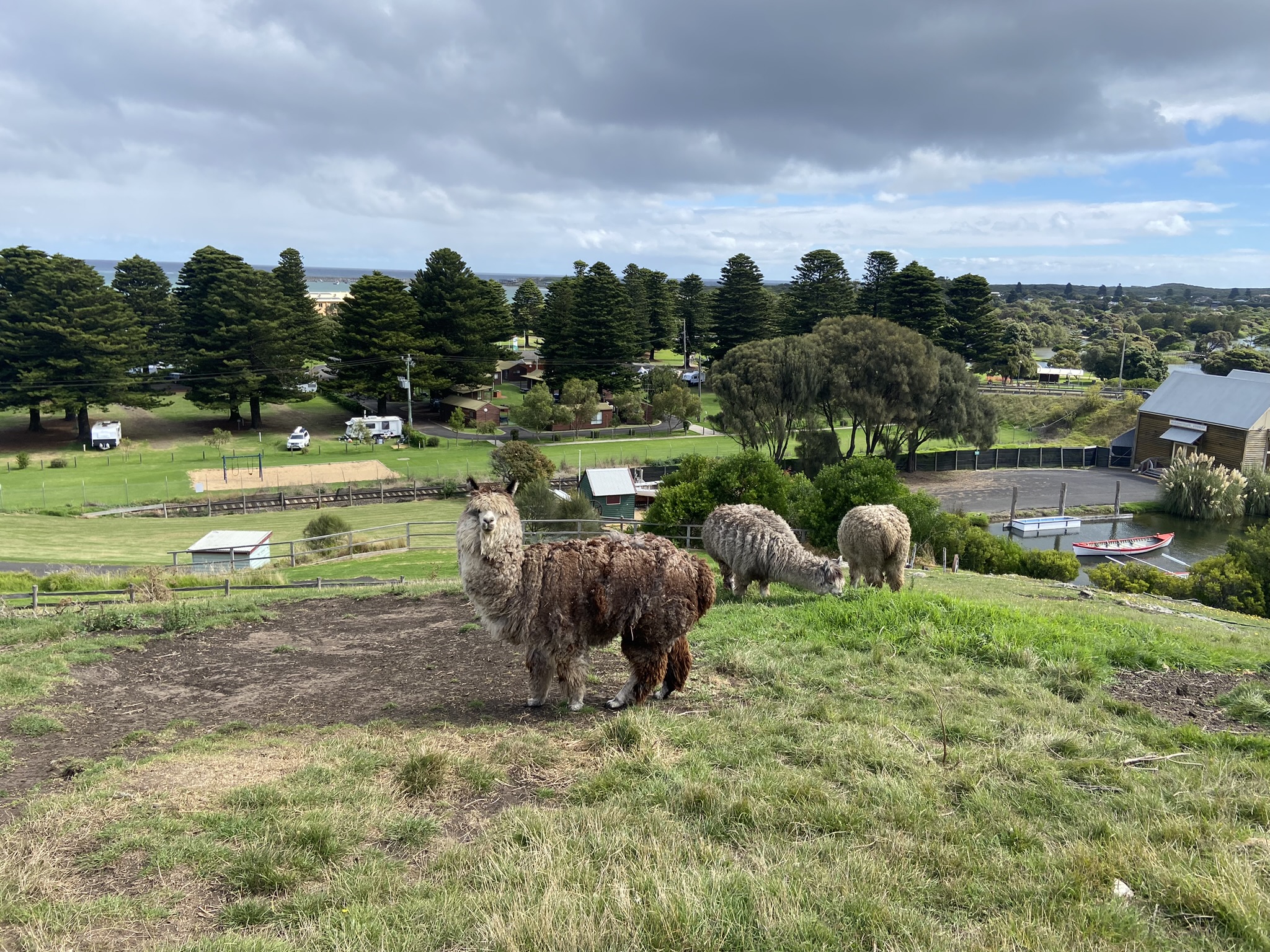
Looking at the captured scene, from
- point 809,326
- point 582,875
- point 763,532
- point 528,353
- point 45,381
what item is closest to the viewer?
point 582,875

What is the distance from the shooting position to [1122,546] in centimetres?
3700

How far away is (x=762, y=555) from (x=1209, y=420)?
49732 millimetres

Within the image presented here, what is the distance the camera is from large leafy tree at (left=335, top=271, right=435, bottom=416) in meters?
65.2

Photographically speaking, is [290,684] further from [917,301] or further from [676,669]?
[917,301]

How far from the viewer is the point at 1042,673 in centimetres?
959

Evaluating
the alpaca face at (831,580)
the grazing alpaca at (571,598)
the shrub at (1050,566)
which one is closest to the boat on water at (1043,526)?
the shrub at (1050,566)

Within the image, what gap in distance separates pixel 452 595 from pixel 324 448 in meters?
47.3

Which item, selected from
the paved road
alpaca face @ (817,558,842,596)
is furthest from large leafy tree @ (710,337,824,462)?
alpaca face @ (817,558,842,596)

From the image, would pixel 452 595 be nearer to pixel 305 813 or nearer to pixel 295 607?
pixel 295 607

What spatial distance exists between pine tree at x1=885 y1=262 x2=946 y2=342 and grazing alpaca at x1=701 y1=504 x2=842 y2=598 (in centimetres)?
6392

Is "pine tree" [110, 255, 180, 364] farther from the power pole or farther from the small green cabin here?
the small green cabin

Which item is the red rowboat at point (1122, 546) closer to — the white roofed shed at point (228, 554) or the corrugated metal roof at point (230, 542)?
the white roofed shed at point (228, 554)

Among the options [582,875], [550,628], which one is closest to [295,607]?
[550,628]

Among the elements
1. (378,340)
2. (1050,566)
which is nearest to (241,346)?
(378,340)
